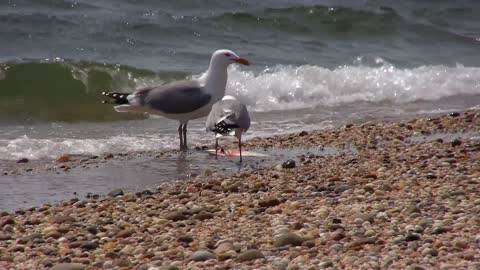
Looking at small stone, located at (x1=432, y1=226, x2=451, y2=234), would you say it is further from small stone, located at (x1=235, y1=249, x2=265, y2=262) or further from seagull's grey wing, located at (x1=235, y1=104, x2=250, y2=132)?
seagull's grey wing, located at (x1=235, y1=104, x2=250, y2=132)

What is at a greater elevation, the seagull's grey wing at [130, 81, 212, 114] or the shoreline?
the seagull's grey wing at [130, 81, 212, 114]

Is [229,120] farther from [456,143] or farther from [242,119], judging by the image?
[456,143]

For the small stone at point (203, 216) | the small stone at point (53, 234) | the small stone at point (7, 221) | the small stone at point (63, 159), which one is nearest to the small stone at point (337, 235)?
the small stone at point (203, 216)

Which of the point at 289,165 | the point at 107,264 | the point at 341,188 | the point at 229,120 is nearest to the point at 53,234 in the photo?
the point at 107,264

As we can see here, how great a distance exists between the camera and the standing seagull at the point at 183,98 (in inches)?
377

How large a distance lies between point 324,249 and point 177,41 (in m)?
11.4

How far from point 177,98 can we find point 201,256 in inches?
185

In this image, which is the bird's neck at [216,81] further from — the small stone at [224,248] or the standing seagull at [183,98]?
the small stone at [224,248]

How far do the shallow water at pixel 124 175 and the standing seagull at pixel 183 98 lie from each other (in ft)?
1.60

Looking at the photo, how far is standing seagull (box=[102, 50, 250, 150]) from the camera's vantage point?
959cm

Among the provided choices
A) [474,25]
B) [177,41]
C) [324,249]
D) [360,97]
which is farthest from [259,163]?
[474,25]

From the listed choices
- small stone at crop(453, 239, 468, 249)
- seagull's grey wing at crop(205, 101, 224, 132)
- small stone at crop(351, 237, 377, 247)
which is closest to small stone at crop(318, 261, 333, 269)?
small stone at crop(351, 237, 377, 247)

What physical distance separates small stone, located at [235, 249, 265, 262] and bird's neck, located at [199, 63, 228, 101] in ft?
15.3

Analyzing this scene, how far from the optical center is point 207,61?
14.9 metres
